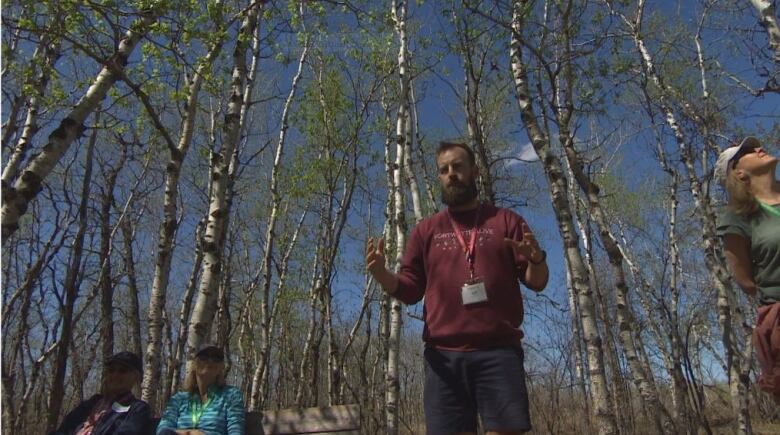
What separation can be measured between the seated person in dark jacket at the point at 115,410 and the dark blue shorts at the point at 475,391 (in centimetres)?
220

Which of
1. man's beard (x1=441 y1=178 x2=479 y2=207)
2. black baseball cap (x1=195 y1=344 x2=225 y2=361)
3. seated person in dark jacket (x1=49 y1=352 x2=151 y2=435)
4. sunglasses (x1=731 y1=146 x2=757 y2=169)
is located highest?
sunglasses (x1=731 y1=146 x2=757 y2=169)

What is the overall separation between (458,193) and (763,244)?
3.59 feet

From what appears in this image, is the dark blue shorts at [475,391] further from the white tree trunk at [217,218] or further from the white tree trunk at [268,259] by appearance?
the white tree trunk at [268,259]

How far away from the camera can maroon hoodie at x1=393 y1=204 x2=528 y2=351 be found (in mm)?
1981

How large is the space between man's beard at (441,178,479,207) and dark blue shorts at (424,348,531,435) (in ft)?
1.97

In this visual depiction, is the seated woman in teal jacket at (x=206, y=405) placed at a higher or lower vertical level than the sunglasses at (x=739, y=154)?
lower

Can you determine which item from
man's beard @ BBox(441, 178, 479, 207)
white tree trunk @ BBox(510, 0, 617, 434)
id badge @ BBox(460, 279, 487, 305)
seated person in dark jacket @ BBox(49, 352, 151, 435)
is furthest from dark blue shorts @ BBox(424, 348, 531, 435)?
white tree trunk @ BBox(510, 0, 617, 434)

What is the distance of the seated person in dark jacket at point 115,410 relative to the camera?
3.30 m

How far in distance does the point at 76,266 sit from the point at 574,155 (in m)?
6.38

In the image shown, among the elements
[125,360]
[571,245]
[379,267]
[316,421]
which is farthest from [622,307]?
[125,360]

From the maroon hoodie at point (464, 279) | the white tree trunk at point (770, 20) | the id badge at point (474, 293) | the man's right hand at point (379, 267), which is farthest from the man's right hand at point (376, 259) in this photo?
the white tree trunk at point (770, 20)

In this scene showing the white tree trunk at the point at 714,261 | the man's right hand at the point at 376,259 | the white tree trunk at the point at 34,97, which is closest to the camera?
the man's right hand at the point at 376,259

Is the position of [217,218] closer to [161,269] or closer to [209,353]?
[161,269]

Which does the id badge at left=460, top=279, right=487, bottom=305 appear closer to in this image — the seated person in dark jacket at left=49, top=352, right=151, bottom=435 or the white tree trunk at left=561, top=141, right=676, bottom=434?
the seated person in dark jacket at left=49, top=352, right=151, bottom=435
